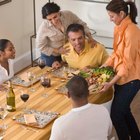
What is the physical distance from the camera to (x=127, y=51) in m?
3.33

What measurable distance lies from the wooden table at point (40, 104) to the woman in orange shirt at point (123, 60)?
130 mm

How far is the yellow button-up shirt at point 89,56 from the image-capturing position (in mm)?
3854

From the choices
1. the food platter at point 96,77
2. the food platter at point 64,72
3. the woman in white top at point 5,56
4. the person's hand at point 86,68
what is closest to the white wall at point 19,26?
the woman in white top at point 5,56

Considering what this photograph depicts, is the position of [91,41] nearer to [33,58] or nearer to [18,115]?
[18,115]

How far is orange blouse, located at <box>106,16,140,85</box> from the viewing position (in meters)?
3.31

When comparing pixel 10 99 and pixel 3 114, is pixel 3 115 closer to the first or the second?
pixel 3 114

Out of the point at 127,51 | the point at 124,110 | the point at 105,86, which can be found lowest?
the point at 124,110

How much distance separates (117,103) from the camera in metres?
3.59

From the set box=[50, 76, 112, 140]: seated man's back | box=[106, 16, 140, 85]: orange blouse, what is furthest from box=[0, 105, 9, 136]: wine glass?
box=[106, 16, 140, 85]: orange blouse

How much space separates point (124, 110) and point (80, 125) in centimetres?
134

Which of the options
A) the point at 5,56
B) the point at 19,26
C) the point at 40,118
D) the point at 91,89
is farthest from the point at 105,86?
the point at 19,26

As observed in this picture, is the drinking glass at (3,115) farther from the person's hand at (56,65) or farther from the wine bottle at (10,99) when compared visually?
the person's hand at (56,65)

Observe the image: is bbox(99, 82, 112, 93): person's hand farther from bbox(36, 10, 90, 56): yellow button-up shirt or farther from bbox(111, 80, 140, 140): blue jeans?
bbox(36, 10, 90, 56): yellow button-up shirt

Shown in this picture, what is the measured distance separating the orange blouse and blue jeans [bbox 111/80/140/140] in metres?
0.07
